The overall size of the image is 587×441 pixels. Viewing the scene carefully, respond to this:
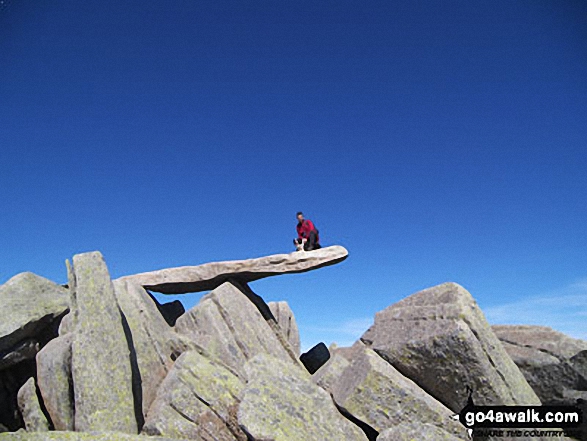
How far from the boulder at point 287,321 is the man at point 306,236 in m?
6.21

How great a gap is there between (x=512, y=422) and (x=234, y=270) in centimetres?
1312

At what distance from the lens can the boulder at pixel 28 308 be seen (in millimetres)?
15984

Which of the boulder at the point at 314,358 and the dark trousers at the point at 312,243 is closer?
the boulder at the point at 314,358

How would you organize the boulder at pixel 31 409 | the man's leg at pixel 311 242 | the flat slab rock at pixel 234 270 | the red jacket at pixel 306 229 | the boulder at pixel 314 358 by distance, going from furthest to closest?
the red jacket at pixel 306 229, the man's leg at pixel 311 242, the boulder at pixel 314 358, the flat slab rock at pixel 234 270, the boulder at pixel 31 409

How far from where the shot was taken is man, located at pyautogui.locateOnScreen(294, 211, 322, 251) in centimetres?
2325

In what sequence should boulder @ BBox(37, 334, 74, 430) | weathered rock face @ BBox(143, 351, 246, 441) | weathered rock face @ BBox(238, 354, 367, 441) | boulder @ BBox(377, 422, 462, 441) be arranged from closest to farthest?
boulder @ BBox(377, 422, 462, 441) < weathered rock face @ BBox(238, 354, 367, 441) < weathered rock face @ BBox(143, 351, 246, 441) < boulder @ BBox(37, 334, 74, 430)

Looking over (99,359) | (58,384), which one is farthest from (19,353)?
(99,359)

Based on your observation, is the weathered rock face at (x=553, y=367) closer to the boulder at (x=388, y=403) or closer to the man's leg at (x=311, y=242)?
the boulder at (x=388, y=403)

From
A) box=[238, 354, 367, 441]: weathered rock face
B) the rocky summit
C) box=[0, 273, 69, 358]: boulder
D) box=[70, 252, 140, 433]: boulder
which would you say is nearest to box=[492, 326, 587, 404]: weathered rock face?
the rocky summit

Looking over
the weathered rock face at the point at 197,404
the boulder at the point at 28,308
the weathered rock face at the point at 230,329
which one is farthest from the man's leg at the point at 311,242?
the boulder at the point at 28,308

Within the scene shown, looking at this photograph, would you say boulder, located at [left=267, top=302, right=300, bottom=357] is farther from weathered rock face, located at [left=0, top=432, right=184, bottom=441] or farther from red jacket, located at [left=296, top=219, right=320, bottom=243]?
weathered rock face, located at [left=0, top=432, right=184, bottom=441]

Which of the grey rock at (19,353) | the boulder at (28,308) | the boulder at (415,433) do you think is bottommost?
the boulder at (415,433)

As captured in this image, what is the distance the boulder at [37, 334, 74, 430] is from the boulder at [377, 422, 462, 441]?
30.2 feet

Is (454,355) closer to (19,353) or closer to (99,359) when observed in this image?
(99,359)
